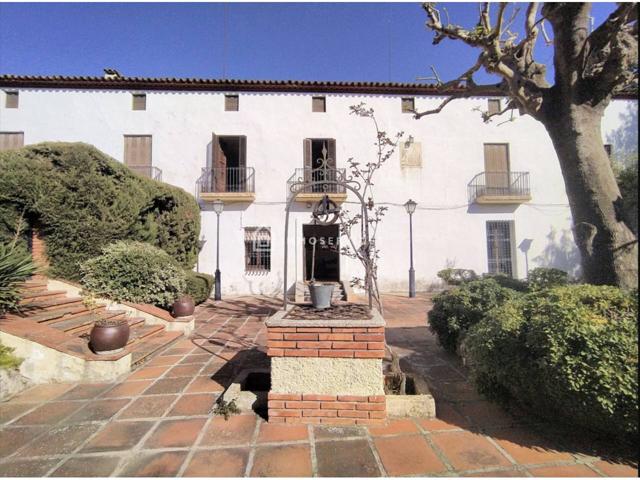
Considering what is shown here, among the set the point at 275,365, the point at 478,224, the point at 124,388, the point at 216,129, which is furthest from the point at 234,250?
the point at 478,224

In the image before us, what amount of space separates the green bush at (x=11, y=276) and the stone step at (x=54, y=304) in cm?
42

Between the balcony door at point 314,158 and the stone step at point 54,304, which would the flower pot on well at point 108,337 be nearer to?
the stone step at point 54,304

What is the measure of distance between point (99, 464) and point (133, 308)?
3.79 meters

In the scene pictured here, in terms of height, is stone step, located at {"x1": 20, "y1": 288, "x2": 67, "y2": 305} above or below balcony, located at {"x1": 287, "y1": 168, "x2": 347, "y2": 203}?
below

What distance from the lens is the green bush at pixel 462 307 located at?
350cm

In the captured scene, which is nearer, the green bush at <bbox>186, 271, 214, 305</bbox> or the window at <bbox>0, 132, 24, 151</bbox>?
the green bush at <bbox>186, 271, 214, 305</bbox>

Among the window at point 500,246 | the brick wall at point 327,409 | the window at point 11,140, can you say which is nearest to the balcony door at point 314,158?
the window at point 500,246

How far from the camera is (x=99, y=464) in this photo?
1884 millimetres

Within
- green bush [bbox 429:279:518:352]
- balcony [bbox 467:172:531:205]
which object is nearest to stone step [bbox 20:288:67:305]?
green bush [bbox 429:279:518:352]

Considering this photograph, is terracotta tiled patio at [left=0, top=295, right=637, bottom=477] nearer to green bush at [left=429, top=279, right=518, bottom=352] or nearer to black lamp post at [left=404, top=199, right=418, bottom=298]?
green bush at [left=429, top=279, right=518, bottom=352]

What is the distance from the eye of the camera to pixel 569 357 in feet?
6.09

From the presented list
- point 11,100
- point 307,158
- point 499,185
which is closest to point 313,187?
point 307,158

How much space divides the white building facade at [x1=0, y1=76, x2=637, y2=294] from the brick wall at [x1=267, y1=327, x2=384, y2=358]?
784 centimetres

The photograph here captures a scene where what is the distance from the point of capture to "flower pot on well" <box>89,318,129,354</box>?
3.32 metres
